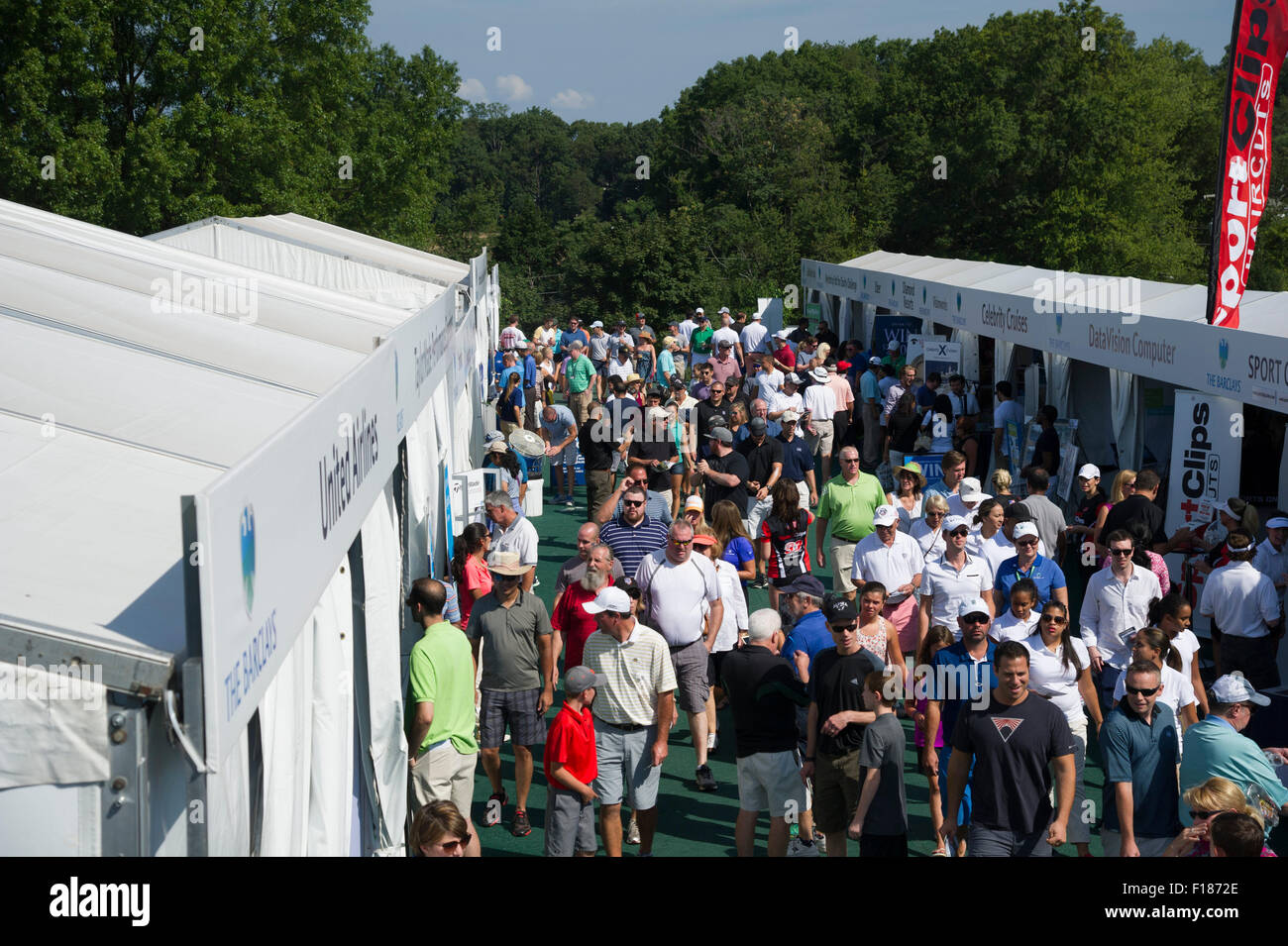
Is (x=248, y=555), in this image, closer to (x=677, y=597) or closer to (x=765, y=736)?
(x=765, y=736)

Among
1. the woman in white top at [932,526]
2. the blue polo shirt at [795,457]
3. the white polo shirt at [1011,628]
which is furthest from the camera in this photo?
the blue polo shirt at [795,457]

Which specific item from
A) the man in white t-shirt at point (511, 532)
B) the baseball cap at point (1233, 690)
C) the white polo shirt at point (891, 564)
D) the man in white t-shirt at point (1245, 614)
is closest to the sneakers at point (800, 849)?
the white polo shirt at point (891, 564)

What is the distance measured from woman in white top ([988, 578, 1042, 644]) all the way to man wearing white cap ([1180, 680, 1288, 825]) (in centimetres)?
125

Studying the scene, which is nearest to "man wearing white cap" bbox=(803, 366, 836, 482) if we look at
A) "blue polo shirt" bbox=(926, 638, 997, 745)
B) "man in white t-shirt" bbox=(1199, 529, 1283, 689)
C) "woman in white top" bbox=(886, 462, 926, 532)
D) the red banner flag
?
the red banner flag

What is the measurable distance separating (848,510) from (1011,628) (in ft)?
9.29

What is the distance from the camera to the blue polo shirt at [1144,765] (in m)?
5.29

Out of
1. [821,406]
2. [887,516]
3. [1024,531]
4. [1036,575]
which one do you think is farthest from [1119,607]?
[821,406]

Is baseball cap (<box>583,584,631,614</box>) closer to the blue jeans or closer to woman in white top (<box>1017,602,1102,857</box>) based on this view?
the blue jeans

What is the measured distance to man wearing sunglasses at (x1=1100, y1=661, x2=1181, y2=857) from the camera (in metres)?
5.27

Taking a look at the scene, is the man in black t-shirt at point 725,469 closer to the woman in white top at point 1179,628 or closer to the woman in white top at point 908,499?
the woman in white top at point 908,499

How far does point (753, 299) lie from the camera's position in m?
35.8

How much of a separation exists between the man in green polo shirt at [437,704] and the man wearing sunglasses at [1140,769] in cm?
301
